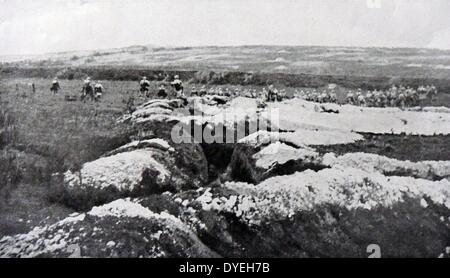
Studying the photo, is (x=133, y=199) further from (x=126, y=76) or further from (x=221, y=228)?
(x=126, y=76)

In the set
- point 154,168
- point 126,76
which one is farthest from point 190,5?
point 154,168

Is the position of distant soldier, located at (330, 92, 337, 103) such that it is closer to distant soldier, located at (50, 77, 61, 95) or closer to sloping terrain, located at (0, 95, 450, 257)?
sloping terrain, located at (0, 95, 450, 257)

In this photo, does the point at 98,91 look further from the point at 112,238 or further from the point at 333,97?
the point at 333,97

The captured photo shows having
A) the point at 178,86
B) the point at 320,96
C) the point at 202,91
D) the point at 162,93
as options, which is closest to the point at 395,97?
the point at 320,96

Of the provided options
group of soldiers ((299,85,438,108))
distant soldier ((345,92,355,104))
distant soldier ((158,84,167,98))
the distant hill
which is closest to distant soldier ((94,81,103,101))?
the distant hill

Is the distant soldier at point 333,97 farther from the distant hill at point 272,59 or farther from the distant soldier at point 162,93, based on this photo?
the distant soldier at point 162,93
